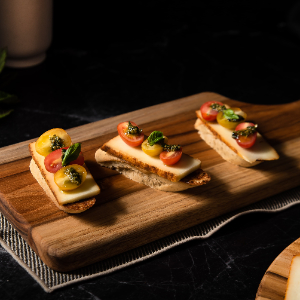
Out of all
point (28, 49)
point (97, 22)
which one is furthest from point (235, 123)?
point (97, 22)

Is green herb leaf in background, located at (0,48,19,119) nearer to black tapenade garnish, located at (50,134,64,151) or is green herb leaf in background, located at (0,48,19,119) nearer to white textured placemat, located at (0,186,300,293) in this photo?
black tapenade garnish, located at (50,134,64,151)

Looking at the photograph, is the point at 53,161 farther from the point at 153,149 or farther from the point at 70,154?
the point at 153,149

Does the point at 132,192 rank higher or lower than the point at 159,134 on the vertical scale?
lower

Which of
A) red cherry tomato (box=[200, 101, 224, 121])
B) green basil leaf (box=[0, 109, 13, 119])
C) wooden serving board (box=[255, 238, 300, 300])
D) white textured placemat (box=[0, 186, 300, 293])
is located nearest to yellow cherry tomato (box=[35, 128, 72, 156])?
white textured placemat (box=[0, 186, 300, 293])

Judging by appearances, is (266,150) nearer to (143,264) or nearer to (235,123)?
(235,123)

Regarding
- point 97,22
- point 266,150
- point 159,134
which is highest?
point 159,134

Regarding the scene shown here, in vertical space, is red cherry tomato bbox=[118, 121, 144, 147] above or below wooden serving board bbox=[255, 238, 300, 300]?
above
